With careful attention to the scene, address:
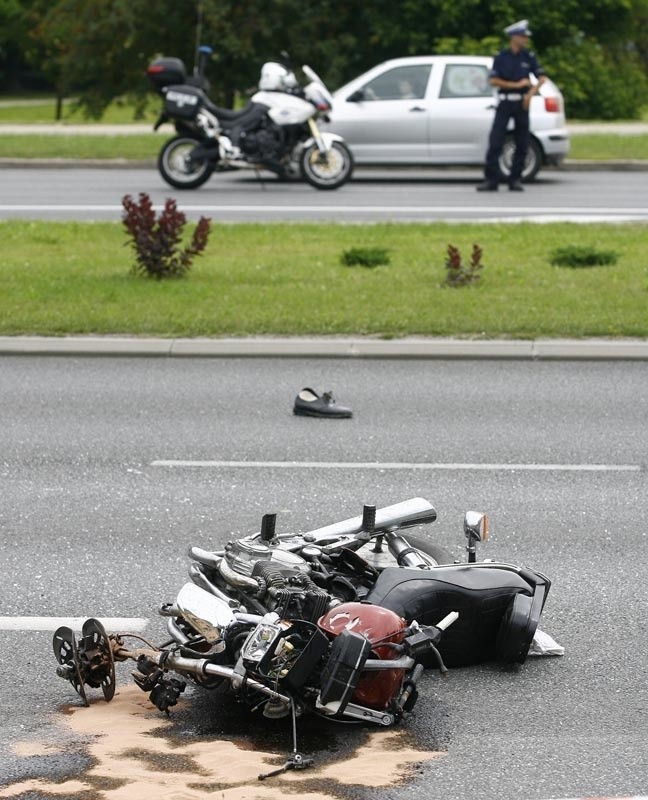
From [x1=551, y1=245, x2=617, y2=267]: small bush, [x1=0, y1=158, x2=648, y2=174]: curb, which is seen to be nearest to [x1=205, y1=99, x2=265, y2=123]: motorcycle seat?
[x1=0, y1=158, x2=648, y2=174]: curb

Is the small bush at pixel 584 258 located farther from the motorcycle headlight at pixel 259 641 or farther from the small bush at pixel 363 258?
the motorcycle headlight at pixel 259 641

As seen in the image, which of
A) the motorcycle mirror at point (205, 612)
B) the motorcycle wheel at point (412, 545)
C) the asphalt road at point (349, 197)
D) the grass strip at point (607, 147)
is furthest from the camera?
the grass strip at point (607, 147)

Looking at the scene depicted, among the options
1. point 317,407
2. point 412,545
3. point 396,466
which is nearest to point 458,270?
point 317,407

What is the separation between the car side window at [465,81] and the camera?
23953mm

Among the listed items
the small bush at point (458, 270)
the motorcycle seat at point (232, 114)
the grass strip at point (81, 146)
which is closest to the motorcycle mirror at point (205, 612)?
the small bush at point (458, 270)

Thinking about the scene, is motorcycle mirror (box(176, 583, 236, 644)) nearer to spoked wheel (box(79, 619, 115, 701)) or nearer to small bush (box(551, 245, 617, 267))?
spoked wheel (box(79, 619, 115, 701))

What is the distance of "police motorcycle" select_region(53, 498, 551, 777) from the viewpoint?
4.93 m

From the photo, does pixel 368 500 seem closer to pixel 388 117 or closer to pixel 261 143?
pixel 261 143

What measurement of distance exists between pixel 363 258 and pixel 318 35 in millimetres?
19979

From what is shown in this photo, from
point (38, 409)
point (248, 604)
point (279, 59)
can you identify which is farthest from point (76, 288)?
point (279, 59)

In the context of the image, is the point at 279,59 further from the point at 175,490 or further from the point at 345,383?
the point at 175,490

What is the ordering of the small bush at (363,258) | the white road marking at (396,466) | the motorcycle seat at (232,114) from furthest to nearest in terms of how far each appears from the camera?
the motorcycle seat at (232,114)
the small bush at (363,258)
the white road marking at (396,466)

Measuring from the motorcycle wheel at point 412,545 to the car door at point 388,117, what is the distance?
18.0m

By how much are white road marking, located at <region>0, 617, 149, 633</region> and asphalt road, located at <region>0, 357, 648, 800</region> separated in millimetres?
61
